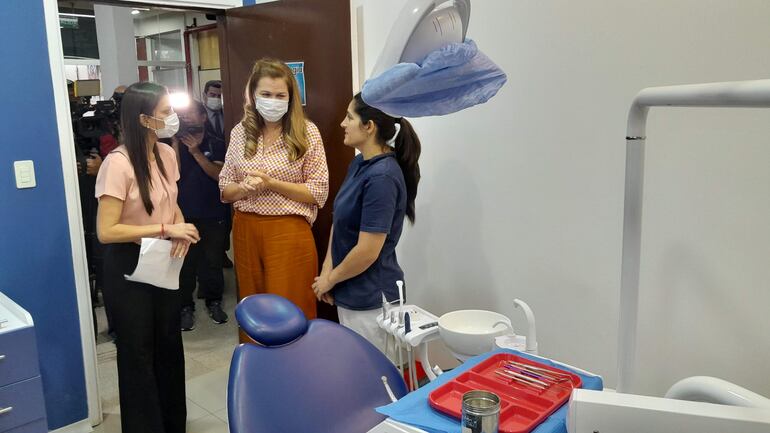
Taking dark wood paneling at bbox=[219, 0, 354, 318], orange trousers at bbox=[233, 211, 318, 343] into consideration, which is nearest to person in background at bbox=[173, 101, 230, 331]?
dark wood paneling at bbox=[219, 0, 354, 318]

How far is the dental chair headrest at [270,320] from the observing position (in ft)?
4.69

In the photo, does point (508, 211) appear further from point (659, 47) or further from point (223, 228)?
point (223, 228)

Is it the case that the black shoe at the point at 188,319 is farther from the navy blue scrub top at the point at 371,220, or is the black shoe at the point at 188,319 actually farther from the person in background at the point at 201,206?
the navy blue scrub top at the point at 371,220

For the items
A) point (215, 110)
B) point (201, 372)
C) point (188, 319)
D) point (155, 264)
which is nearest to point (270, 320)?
point (155, 264)

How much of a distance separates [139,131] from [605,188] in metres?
1.56

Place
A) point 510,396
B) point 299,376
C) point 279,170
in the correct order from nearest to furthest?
point 510,396
point 299,376
point 279,170

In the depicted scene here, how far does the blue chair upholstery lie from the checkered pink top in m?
0.86

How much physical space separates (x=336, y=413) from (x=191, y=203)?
2.27 m

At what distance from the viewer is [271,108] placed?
90.4 inches

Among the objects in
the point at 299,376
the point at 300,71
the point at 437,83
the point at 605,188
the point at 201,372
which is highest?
the point at 300,71

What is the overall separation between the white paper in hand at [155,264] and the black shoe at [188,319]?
A: 5.16 ft

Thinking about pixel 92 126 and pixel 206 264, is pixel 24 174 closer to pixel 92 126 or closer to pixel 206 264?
pixel 92 126

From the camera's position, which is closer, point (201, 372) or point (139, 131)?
point (139, 131)

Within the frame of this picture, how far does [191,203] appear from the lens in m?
A: 3.42
